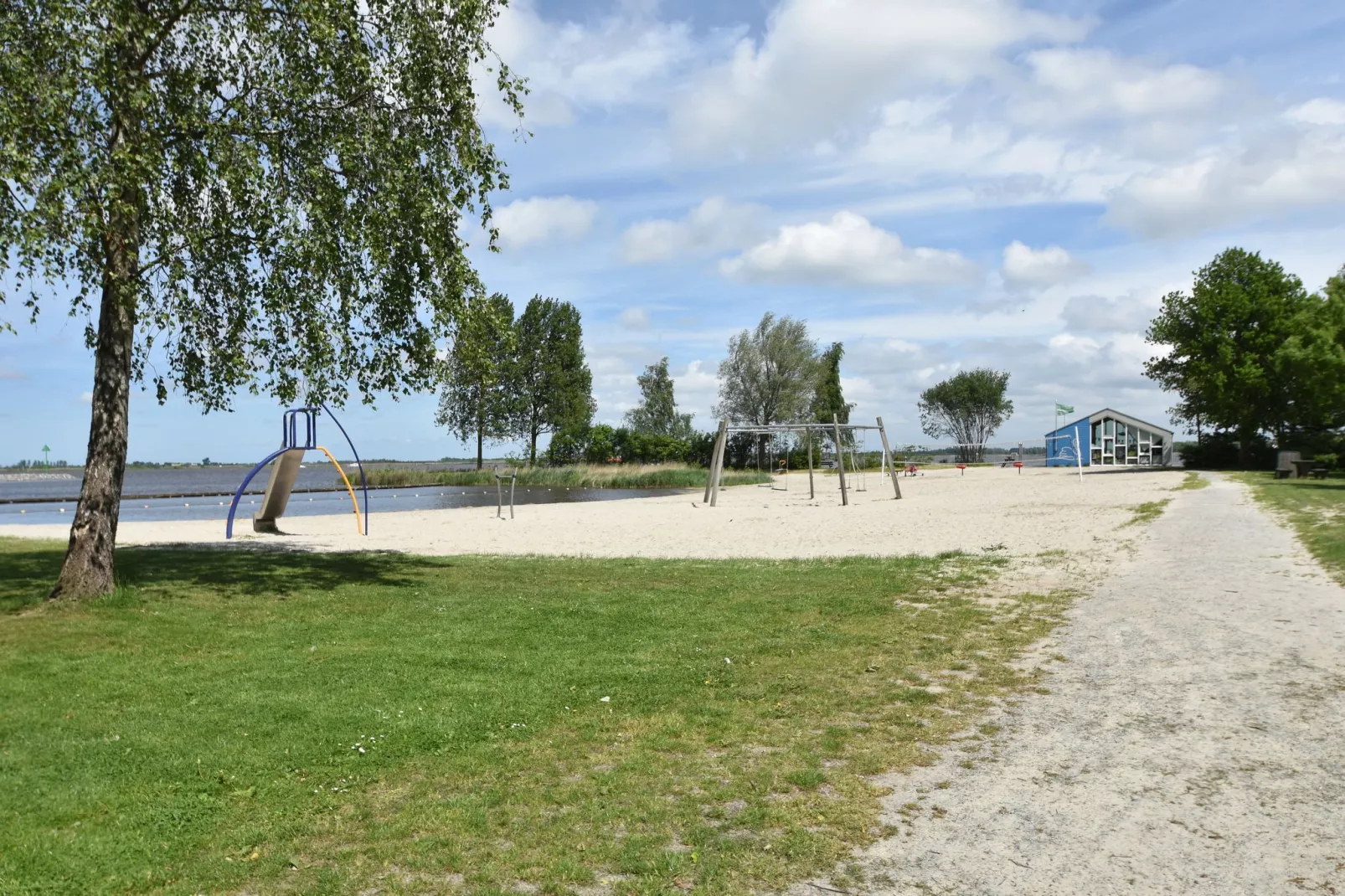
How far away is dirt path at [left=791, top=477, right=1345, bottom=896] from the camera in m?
4.05

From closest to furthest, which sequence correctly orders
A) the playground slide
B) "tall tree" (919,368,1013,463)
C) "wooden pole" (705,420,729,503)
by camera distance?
1. the playground slide
2. "wooden pole" (705,420,729,503)
3. "tall tree" (919,368,1013,463)

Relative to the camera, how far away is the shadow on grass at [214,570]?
448 inches

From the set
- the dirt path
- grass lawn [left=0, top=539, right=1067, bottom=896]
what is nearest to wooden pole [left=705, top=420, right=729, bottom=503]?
grass lawn [left=0, top=539, right=1067, bottom=896]

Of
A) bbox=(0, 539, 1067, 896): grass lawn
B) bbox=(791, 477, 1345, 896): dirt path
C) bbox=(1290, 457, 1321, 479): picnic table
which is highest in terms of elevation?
bbox=(1290, 457, 1321, 479): picnic table

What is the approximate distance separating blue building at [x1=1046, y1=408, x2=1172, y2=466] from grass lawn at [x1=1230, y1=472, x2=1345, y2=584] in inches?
1056

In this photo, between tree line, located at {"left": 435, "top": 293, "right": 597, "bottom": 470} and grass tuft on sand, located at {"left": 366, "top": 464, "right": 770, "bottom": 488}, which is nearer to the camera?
grass tuft on sand, located at {"left": 366, "top": 464, "right": 770, "bottom": 488}

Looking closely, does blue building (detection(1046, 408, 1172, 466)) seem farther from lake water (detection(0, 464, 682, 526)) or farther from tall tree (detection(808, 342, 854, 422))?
lake water (detection(0, 464, 682, 526))

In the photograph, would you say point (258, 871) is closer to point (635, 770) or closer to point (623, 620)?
point (635, 770)

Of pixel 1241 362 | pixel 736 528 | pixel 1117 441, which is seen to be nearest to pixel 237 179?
pixel 736 528

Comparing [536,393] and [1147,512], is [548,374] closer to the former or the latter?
[536,393]

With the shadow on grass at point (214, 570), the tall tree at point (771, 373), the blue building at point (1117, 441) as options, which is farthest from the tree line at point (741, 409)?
the shadow on grass at point (214, 570)

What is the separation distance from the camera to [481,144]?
12523mm

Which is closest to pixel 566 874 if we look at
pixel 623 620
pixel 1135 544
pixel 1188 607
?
pixel 623 620

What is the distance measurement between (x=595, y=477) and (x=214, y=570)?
42865mm
